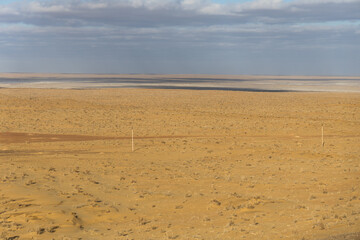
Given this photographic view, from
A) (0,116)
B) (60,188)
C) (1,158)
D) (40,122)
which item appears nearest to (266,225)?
(60,188)

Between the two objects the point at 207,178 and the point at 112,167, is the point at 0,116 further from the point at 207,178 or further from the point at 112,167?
the point at 207,178

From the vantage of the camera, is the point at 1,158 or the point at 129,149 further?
the point at 129,149

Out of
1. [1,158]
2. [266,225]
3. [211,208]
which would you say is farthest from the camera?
[1,158]

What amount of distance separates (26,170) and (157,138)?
12878 millimetres

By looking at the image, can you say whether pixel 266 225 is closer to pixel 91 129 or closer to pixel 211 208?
→ pixel 211 208

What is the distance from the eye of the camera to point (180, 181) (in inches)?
763

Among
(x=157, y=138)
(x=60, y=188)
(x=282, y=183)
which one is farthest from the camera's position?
(x=157, y=138)

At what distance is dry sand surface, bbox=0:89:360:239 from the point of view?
12883 millimetres

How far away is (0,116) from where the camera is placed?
1785 inches

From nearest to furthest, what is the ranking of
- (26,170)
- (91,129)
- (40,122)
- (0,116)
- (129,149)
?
(26,170) → (129,149) → (91,129) → (40,122) → (0,116)

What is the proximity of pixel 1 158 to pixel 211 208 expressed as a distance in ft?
42.9

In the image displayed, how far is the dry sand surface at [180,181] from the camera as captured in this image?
12883 mm

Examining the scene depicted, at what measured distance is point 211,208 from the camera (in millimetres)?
15062

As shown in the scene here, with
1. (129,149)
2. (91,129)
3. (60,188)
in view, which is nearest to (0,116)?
(91,129)
